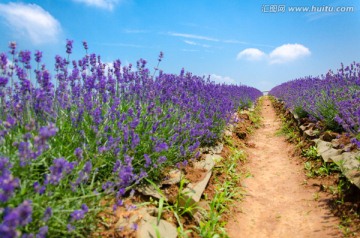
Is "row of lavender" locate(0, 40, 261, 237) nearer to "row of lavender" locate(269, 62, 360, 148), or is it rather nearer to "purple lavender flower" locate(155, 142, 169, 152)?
"purple lavender flower" locate(155, 142, 169, 152)

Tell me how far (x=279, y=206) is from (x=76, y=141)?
2.64 metres

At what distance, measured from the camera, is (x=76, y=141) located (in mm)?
3049

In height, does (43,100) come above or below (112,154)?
above

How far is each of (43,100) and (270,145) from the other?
18.3 ft

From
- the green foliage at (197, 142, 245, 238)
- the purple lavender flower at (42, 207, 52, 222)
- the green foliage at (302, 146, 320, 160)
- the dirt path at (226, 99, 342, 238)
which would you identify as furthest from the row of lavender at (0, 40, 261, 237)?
the green foliage at (302, 146, 320, 160)

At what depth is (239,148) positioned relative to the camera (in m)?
6.48

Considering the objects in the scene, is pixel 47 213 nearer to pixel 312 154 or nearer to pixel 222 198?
pixel 222 198

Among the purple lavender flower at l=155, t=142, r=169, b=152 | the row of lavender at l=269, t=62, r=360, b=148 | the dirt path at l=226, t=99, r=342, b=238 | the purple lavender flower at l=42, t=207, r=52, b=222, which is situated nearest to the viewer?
the purple lavender flower at l=42, t=207, r=52, b=222

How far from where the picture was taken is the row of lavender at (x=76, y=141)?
1891 millimetres

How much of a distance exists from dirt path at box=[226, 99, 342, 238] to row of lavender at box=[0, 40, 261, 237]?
964 millimetres

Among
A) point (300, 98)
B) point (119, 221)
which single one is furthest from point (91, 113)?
point (300, 98)

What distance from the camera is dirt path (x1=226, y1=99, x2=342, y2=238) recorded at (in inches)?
136

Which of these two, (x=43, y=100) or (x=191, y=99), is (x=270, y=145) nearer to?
(x=191, y=99)

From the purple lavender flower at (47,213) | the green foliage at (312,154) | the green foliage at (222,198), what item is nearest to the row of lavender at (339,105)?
the green foliage at (312,154)
